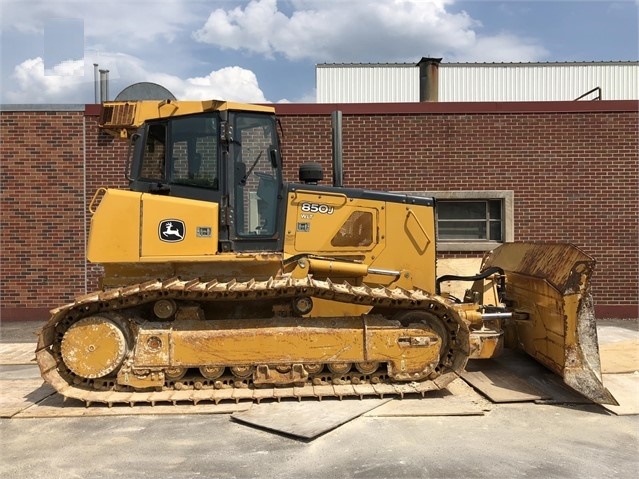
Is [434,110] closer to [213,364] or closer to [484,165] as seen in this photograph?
[484,165]

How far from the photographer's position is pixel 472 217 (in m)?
10.3

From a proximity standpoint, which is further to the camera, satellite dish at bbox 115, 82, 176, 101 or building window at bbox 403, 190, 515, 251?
building window at bbox 403, 190, 515, 251

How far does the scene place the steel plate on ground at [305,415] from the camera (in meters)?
4.48

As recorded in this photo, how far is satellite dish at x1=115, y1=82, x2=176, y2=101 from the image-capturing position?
966cm

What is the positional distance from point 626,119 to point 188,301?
9.15 metres

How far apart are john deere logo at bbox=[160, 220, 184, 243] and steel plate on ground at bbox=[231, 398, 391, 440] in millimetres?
1863

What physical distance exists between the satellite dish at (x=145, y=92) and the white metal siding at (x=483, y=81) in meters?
9.71

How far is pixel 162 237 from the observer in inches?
213

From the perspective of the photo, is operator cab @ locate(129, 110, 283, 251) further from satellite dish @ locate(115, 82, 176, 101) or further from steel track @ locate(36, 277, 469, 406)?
satellite dish @ locate(115, 82, 176, 101)

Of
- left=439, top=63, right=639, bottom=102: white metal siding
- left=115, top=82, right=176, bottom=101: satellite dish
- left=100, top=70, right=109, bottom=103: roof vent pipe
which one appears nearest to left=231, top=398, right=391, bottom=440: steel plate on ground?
left=115, top=82, right=176, bottom=101: satellite dish

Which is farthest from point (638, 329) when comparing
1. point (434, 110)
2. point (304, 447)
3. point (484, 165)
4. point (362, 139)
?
point (304, 447)

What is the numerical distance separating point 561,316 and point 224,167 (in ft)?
12.4

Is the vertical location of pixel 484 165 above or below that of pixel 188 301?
above

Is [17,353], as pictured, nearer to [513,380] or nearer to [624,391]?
[513,380]
